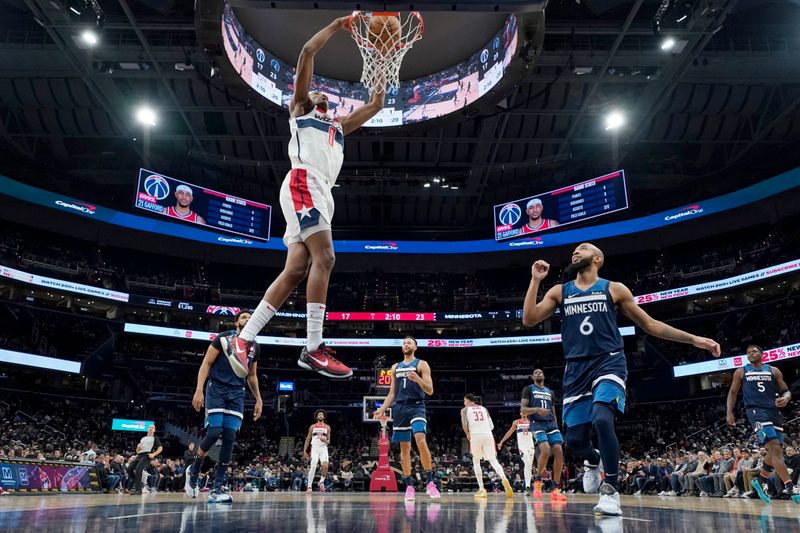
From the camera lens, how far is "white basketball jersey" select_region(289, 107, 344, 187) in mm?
4539

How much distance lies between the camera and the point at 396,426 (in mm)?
9141

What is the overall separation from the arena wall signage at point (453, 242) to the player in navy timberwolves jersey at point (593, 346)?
21526 mm

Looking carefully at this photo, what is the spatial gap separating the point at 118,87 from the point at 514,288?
24.5 m

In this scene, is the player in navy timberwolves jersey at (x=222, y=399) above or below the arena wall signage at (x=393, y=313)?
below

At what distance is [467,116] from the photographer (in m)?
16.7

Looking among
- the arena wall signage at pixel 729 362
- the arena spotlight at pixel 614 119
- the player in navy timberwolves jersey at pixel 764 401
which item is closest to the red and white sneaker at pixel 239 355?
the player in navy timberwolves jersey at pixel 764 401

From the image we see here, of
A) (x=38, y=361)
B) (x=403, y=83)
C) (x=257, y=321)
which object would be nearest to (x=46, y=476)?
(x=257, y=321)

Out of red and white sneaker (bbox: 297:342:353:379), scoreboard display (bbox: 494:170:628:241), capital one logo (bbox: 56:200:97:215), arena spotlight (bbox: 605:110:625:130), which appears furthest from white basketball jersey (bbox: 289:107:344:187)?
capital one logo (bbox: 56:200:97:215)

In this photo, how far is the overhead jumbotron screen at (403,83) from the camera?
1505 cm

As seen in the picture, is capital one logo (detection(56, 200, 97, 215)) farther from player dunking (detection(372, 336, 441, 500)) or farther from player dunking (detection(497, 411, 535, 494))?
player dunking (detection(372, 336, 441, 500))

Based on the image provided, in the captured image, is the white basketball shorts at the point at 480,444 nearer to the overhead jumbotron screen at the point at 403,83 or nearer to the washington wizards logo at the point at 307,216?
the washington wizards logo at the point at 307,216

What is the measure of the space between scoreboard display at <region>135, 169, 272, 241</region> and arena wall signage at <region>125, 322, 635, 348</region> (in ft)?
25.1

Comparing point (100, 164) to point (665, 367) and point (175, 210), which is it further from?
point (665, 367)

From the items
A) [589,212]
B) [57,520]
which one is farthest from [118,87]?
[57,520]
